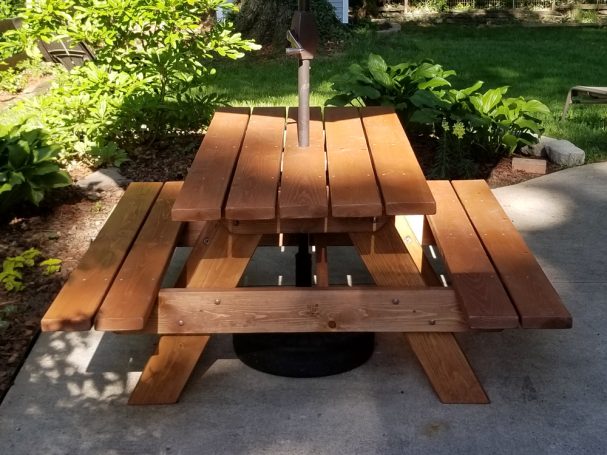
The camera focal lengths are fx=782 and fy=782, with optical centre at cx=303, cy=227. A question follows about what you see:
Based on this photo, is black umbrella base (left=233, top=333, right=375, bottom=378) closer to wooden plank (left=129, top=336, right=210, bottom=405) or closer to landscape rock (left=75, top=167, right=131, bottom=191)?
wooden plank (left=129, top=336, right=210, bottom=405)

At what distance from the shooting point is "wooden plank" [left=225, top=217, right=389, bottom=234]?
3053 millimetres

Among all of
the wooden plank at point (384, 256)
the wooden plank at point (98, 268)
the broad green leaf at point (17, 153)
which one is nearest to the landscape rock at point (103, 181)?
the broad green leaf at point (17, 153)

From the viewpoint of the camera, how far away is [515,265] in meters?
3.16

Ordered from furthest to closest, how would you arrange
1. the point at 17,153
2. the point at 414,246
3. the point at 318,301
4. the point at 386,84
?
the point at 386,84
the point at 17,153
the point at 414,246
the point at 318,301

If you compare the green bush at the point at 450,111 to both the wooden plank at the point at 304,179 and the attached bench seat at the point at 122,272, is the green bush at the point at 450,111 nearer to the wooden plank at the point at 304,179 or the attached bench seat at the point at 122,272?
the wooden plank at the point at 304,179

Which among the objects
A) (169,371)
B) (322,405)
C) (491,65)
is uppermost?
(169,371)

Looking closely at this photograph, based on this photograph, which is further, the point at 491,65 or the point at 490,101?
the point at 491,65

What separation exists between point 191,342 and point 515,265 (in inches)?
52.8

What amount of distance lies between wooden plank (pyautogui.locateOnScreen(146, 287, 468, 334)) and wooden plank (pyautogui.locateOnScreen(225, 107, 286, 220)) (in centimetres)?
36

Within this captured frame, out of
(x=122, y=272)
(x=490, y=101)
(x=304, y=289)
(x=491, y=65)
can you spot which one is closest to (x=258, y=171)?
(x=304, y=289)

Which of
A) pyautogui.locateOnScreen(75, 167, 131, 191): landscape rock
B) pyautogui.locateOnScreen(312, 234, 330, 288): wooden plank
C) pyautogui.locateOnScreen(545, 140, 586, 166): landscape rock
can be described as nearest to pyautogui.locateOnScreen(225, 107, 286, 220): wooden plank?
pyautogui.locateOnScreen(312, 234, 330, 288): wooden plank

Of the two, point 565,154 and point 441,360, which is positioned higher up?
point 441,360

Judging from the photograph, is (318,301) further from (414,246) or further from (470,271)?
(414,246)

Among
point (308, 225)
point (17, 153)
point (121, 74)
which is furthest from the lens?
point (121, 74)
